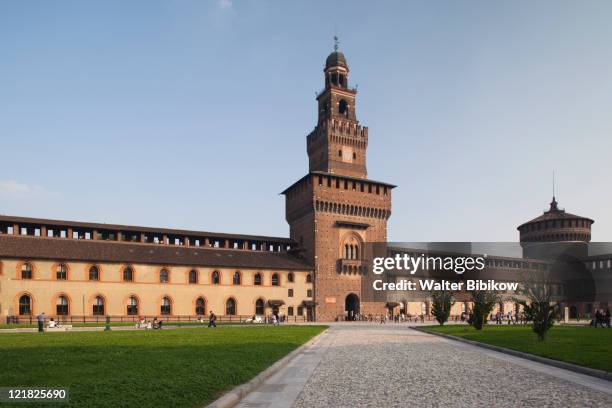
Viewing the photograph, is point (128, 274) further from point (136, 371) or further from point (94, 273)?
point (136, 371)

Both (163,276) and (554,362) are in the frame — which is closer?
(554,362)

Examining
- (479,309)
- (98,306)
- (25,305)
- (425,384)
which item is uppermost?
(425,384)

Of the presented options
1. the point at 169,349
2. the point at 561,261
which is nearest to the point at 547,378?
the point at 169,349

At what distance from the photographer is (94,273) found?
5012 cm

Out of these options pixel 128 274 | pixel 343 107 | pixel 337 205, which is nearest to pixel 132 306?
pixel 128 274

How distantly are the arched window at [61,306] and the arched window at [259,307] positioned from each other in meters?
19.7

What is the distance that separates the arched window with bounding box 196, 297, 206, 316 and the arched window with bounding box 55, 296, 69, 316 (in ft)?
41.6

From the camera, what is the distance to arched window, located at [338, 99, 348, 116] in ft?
239

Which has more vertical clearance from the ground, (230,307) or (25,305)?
(25,305)

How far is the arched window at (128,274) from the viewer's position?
51500mm

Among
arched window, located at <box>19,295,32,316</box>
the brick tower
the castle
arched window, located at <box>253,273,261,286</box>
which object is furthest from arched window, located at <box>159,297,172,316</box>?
the brick tower

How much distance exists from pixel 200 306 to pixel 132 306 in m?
7.06

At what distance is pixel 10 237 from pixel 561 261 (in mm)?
88176

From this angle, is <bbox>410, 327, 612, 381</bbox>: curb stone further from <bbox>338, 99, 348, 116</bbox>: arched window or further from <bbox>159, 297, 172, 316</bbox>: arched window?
<bbox>338, 99, 348, 116</bbox>: arched window
